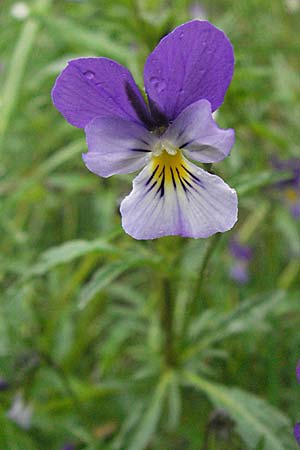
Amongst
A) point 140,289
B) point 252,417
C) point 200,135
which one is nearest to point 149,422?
point 252,417

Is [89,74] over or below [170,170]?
over

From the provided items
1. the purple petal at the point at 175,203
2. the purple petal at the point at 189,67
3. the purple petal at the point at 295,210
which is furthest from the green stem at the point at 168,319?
the purple petal at the point at 295,210

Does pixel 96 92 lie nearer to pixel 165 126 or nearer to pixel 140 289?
pixel 165 126

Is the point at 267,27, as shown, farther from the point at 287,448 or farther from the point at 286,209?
the point at 287,448

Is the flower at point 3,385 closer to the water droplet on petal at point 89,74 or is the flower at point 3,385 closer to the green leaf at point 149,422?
the green leaf at point 149,422

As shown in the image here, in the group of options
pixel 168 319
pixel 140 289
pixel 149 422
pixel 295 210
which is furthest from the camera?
pixel 140 289

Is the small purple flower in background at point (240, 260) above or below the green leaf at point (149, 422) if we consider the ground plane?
below

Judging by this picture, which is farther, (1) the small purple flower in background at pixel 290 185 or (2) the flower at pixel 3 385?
(1) the small purple flower in background at pixel 290 185

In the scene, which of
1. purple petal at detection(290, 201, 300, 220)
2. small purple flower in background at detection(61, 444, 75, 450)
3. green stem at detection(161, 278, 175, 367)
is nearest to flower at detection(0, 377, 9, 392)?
small purple flower in background at detection(61, 444, 75, 450)
